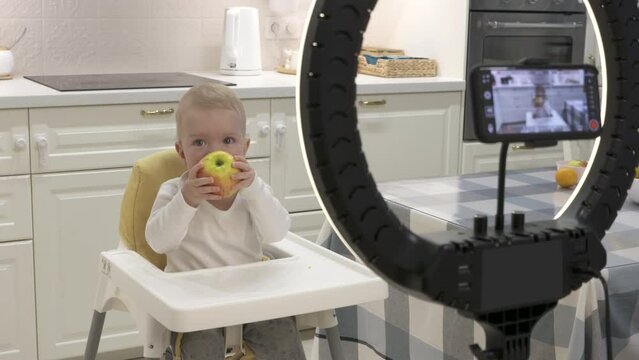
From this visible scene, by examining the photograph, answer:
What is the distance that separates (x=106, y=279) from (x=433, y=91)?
199 centimetres

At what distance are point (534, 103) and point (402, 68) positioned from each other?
9.49ft

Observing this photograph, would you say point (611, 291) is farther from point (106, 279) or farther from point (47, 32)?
point (47, 32)

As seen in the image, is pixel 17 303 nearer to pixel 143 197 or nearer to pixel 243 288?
pixel 143 197

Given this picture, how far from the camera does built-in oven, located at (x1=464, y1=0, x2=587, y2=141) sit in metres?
3.58

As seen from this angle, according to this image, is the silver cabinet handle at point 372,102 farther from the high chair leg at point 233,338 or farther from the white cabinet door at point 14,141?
the high chair leg at point 233,338

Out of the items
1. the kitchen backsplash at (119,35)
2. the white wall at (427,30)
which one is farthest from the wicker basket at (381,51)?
the kitchen backsplash at (119,35)

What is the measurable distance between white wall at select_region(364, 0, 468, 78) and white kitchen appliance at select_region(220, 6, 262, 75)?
49 centimetres

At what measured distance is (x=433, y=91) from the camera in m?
3.47

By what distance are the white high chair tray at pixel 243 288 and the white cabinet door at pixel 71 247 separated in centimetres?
124

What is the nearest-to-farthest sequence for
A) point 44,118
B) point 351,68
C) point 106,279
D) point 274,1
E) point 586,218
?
point 351,68, point 586,218, point 106,279, point 44,118, point 274,1

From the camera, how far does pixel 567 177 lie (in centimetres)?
203

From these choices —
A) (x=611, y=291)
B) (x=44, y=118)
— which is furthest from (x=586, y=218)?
(x=44, y=118)

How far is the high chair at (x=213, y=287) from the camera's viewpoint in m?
1.42

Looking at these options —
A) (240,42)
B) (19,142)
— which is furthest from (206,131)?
(240,42)
